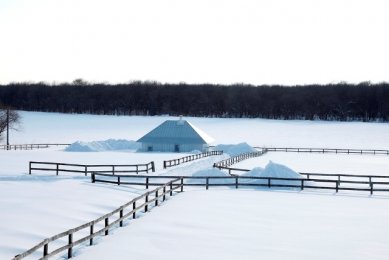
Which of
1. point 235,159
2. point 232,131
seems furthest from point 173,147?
point 232,131

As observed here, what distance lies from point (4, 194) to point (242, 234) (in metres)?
12.6

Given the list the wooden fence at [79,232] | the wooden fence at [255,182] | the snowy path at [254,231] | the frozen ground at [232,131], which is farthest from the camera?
the frozen ground at [232,131]

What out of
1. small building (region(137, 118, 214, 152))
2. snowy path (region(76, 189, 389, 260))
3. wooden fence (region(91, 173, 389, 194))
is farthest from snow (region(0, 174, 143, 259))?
small building (region(137, 118, 214, 152))

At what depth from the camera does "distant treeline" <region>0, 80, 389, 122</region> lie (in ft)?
457

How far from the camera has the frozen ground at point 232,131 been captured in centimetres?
8456

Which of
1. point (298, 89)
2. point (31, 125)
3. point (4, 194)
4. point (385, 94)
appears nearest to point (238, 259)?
point (4, 194)

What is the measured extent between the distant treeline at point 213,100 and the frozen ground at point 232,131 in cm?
2611

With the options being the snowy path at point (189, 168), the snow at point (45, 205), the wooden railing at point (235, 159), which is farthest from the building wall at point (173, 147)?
the snow at point (45, 205)

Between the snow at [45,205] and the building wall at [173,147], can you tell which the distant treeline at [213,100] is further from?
the snow at [45,205]

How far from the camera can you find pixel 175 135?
6134 cm

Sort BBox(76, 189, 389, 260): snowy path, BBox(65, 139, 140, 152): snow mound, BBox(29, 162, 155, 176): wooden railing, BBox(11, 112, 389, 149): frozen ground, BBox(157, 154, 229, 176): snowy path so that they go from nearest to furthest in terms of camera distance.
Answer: BBox(76, 189, 389, 260): snowy path, BBox(29, 162, 155, 176): wooden railing, BBox(157, 154, 229, 176): snowy path, BBox(65, 139, 140, 152): snow mound, BBox(11, 112, 389, 149): frozen ground

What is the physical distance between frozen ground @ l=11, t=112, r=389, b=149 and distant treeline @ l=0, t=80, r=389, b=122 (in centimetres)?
2611

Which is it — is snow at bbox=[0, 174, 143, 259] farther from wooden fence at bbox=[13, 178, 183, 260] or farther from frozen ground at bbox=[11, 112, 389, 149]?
frozen ground at bbox=[11, 112, 389, 149]

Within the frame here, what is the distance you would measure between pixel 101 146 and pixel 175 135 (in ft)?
34.8
